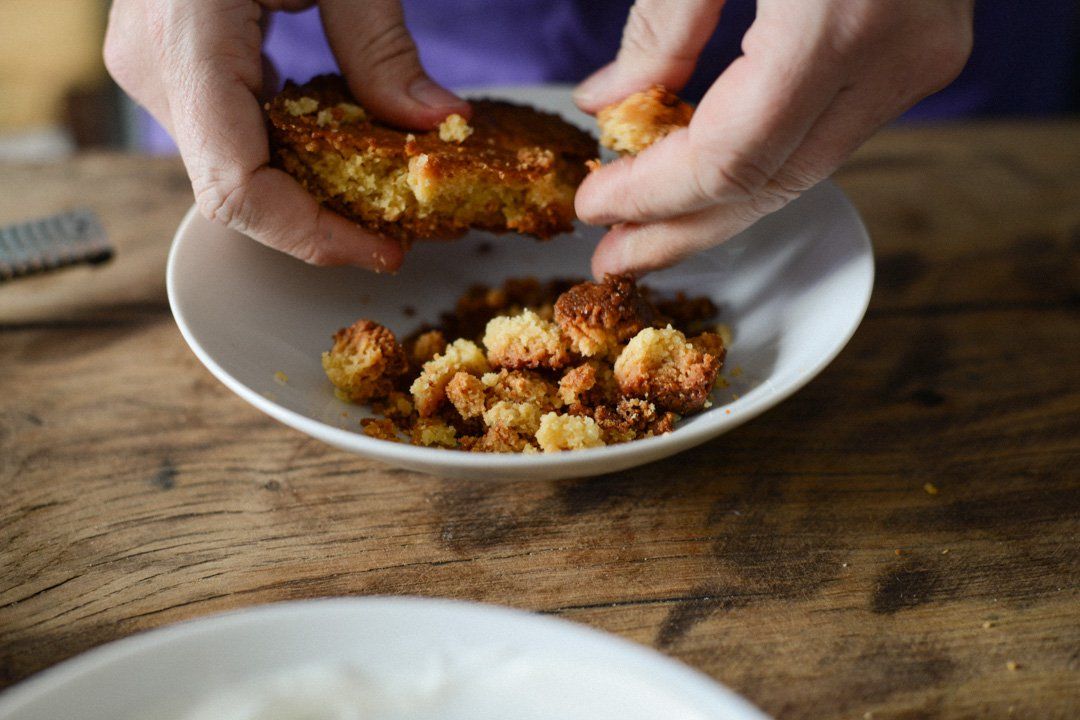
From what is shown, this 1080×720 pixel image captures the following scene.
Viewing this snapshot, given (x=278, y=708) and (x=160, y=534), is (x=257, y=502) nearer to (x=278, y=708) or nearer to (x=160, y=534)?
(x=160, y=534)

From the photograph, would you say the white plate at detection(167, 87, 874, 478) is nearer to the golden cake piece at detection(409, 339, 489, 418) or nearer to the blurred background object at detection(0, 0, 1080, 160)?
the golden cake piece at detection(409, 339, 489, 418)

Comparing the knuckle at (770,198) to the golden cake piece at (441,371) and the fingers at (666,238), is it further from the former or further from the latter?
the golden cake piece at (441,371)

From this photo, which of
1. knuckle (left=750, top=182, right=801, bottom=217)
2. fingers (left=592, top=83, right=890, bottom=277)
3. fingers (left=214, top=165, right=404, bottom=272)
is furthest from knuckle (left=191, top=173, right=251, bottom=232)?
knuckle (left=750, top=182, right=801, bottom=217)

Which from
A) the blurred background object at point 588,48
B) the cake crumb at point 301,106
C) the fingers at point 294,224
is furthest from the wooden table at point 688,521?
the blurred background object at point 588,48

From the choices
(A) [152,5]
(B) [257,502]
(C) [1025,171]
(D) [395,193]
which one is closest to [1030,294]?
(C) [1025,171]

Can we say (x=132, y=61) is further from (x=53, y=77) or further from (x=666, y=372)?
(x=53, y=77)

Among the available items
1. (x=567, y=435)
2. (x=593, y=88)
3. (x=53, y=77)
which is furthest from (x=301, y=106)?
(x=53, y=77)
